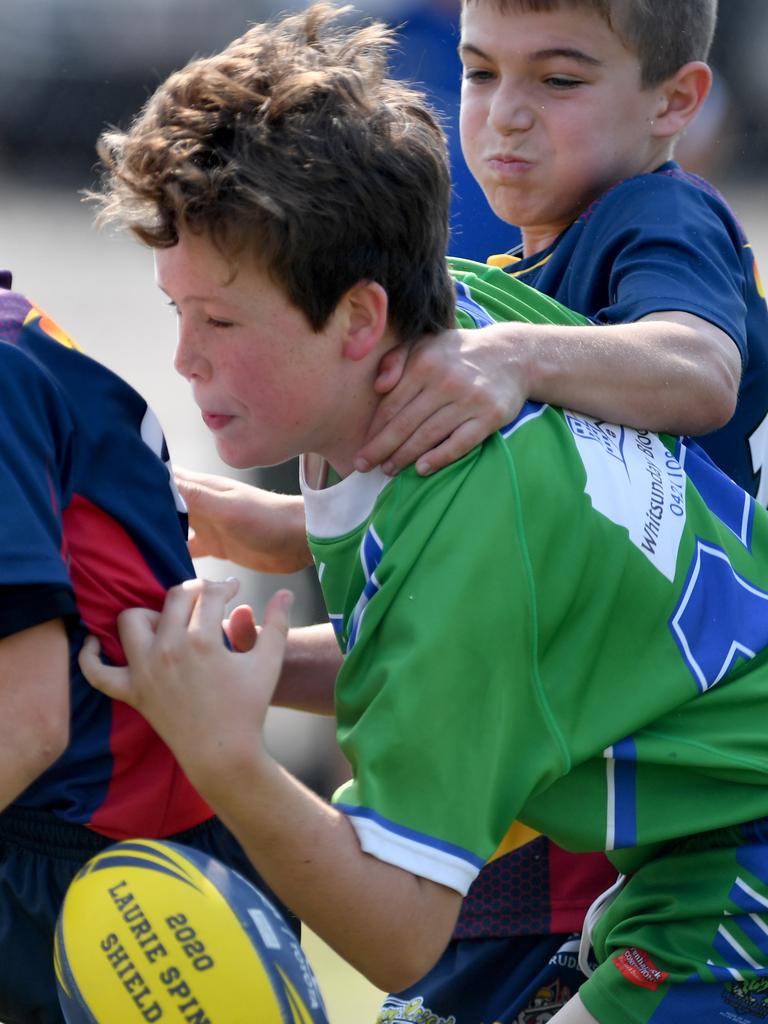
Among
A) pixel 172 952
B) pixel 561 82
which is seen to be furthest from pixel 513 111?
pixel 172 952

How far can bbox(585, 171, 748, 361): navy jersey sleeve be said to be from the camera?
2.72m

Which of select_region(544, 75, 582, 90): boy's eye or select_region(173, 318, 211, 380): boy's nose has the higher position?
select_region(544, 75, 582, 90): boy's eye

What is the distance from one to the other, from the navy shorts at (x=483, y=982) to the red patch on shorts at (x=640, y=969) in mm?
A: 430

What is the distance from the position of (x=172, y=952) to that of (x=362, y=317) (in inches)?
38.2

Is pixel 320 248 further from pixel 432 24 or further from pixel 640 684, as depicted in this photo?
pixel 432 24

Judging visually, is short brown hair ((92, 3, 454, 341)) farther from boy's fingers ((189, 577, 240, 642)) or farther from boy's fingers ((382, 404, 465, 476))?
boy's fingers ((189, 577, 240, 642))

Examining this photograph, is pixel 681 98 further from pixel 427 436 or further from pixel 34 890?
pixel 34 890

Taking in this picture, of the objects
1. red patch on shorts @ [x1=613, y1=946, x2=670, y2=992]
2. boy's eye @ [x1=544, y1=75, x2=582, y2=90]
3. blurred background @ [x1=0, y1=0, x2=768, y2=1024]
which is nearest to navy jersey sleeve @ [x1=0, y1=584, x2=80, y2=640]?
red patch on shorts @ [x1=613, y1=946, x2=670, y2=992]

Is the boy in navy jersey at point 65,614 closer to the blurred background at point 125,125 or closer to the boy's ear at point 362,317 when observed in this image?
the boy's ear at point 362,317

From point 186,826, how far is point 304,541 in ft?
2.53

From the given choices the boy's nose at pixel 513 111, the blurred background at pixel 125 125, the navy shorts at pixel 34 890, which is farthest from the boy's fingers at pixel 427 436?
the blurred background at pixel 125 125

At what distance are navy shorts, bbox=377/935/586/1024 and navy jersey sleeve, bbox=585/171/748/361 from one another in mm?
1195

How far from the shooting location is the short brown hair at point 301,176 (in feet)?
7.20

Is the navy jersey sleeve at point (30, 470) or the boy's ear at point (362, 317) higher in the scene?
the boy's ear at point (362, 317)
